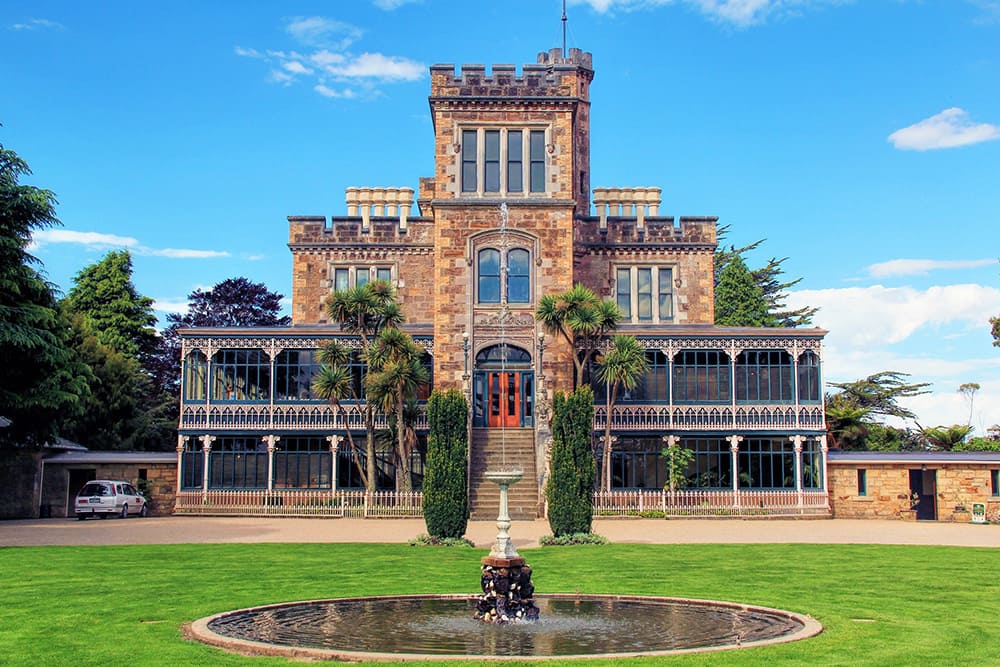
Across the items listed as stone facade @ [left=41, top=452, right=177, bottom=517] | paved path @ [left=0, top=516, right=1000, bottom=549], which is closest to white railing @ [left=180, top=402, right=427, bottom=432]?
stone facade @ [left=41, top=452, right=177, bottom=517]

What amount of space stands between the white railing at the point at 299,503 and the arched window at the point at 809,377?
14.2m

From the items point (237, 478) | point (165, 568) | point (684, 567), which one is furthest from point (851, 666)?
point (237, 478)

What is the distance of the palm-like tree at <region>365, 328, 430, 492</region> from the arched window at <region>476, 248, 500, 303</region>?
143 inches

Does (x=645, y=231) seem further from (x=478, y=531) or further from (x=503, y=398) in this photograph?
(x=478, y=531)

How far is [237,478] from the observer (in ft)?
127

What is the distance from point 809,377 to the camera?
126 feet

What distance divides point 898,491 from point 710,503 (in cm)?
689

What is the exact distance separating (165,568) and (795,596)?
10.8m

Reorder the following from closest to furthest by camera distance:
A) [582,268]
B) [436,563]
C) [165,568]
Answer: [165,568] → [436,563] → [582,268]

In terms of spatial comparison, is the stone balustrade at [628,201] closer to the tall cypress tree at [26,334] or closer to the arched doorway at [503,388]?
the arched doorway at [503,388]

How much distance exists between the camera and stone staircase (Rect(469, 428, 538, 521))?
34031mm

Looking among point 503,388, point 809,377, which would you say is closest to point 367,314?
point 503,388

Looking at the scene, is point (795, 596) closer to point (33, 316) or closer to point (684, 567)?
point (684, 567)

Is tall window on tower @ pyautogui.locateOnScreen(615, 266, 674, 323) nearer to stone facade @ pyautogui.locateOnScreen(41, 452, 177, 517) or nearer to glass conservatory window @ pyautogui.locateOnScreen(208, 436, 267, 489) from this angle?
glass conservatory window @ pyautogui.locateOnScreen(208, 436, 267, 489)
